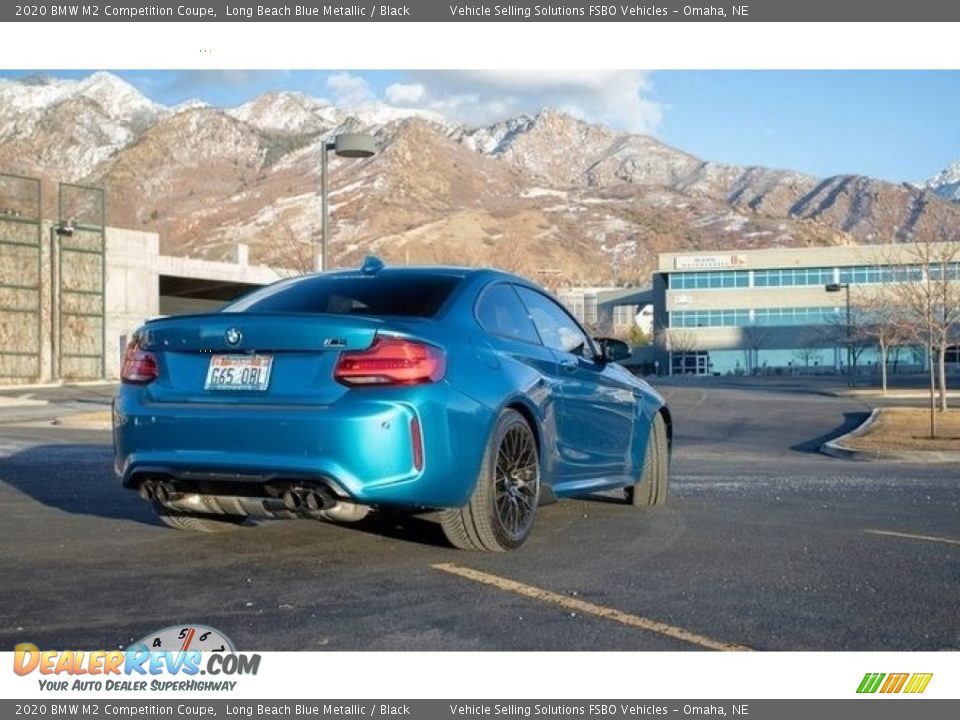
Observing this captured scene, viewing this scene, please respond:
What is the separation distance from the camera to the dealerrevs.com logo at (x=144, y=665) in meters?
3.23

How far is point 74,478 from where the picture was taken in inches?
367

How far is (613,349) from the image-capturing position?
7242 millimetres

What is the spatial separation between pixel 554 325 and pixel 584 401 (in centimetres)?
53

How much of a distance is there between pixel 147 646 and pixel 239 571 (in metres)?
1.38

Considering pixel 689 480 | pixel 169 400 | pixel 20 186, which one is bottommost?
pixel 689 480

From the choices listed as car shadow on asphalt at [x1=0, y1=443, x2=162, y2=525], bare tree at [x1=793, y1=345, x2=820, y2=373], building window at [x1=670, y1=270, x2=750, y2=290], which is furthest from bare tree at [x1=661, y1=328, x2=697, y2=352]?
car shadow on asphalt at [x1=0, y1=443, x2=162, y2=525]

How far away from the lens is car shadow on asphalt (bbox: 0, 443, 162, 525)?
7124 millimetres

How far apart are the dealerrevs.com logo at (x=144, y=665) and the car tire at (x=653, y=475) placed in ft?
14.4

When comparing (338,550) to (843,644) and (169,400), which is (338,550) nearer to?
(169,400)

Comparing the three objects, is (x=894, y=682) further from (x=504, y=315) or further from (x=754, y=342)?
(x=754, y=342)

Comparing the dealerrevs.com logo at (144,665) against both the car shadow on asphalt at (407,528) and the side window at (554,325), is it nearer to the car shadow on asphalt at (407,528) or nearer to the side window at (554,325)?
the car shadow on asphalt at (407,528)

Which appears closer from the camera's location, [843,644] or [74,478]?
[843,644]
